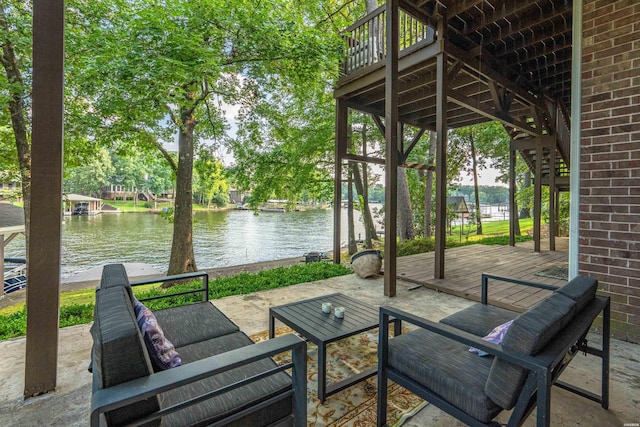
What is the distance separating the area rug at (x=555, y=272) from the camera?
458cm

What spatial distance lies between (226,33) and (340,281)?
4597mm

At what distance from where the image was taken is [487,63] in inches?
195

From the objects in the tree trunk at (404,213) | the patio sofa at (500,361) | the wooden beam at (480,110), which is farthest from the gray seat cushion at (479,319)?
the tree trunk at (404,213)

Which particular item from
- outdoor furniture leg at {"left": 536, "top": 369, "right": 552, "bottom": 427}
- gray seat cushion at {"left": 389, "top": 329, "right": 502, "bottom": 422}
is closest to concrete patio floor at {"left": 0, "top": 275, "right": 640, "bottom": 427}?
gray seat cushion at {"left": 389, "top": 329, "right": 502, "bottom": 422}

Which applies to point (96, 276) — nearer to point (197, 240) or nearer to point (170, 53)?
point (170, 53)

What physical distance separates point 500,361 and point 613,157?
8.92ft

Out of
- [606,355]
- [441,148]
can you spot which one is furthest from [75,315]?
[441,148]

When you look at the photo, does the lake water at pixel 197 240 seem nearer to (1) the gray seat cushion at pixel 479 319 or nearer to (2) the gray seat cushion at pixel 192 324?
(2) the gray seat cushion at pixel 192 324

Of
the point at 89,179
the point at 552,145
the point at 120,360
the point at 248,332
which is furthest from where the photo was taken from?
the point at 89,179

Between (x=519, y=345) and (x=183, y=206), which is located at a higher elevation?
(x=183, y=206)

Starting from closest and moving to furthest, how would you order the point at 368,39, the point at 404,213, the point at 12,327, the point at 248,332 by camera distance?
the point at 248,332, the point at 12,327, the point at 368,39, the point at 404,213

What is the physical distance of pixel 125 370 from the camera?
3.66ft

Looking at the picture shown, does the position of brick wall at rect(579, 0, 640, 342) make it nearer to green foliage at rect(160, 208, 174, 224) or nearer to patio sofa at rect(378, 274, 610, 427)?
patio sofa at rect(378, 274, 610, 427)

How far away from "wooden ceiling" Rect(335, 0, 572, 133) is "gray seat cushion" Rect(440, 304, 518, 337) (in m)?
3.62
